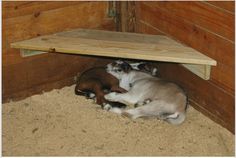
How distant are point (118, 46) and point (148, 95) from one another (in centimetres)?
39

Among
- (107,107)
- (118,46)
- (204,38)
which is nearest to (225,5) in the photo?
(204,38)

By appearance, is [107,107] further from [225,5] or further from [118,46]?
[225,5]

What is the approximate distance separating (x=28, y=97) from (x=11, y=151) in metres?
0.68

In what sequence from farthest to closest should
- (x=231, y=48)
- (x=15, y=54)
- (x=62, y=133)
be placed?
(x=15, y=54), (x=62, y=133), (x=231, y=48)

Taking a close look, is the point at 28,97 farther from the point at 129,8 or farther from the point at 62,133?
the point at 129,8

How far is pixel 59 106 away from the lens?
3.59m

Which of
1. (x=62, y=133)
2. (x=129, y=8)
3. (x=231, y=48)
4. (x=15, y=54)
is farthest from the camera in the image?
(x=129, y=8)

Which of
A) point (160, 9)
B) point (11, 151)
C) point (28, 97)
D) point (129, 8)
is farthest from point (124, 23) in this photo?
point (11, 151)

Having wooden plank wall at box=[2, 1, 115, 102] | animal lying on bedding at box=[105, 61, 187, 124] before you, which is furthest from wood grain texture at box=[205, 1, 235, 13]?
wooden plank wall at box=[2, 1, 115, 102]

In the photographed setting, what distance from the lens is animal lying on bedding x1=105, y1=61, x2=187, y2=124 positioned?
332 cm

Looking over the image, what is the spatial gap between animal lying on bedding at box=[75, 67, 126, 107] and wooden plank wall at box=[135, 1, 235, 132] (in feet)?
1.27

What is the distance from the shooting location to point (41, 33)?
138 inches

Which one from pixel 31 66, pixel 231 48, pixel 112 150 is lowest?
pixel 112 150

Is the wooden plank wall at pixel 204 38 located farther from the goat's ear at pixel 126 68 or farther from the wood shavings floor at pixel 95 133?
the goat's ear at pixel 126 68
